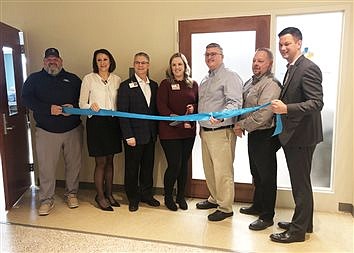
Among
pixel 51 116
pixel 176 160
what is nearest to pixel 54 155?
pixel 51 116

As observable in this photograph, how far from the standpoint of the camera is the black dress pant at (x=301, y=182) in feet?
7.92

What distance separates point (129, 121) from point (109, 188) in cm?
82

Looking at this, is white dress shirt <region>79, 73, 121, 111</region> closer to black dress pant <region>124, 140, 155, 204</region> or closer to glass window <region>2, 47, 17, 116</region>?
black dress pant <region>124, 140, 155, 204</region>

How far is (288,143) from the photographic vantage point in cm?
242

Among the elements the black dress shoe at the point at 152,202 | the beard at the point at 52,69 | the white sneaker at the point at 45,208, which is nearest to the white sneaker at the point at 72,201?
the white sneaker at the point at 45,208

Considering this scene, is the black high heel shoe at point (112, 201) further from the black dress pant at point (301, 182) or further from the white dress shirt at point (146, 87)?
the black dress pant at point (301, 182)

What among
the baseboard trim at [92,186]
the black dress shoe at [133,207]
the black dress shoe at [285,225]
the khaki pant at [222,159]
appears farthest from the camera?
the baseboard trim at [92,186]

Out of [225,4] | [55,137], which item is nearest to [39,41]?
[55,137]

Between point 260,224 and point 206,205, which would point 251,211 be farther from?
point 206,205

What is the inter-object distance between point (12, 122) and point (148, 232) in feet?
6.20

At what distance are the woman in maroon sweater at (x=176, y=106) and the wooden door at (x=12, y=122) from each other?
5.23 ft

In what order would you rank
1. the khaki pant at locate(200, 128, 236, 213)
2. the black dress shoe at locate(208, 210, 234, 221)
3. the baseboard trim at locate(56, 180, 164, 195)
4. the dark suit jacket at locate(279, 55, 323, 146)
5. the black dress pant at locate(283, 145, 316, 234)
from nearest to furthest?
the dark suit jacket at locate(279, 55, 323, 146)
the black dress pant at locate(283, 145, 316, 234)
the khaki pant at locate(200, 128, 236, 213)
the black dress shoe at locate(208, 210, 234, 221)
the baseboard trim at locate(56, 180, 164, 195)

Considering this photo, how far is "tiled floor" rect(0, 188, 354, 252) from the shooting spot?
8.07 feet

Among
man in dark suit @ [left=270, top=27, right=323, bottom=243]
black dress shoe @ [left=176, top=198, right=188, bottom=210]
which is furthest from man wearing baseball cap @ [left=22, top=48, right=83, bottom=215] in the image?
man in dark suit @ [left=270, top=27, right=323, bottom=243]
